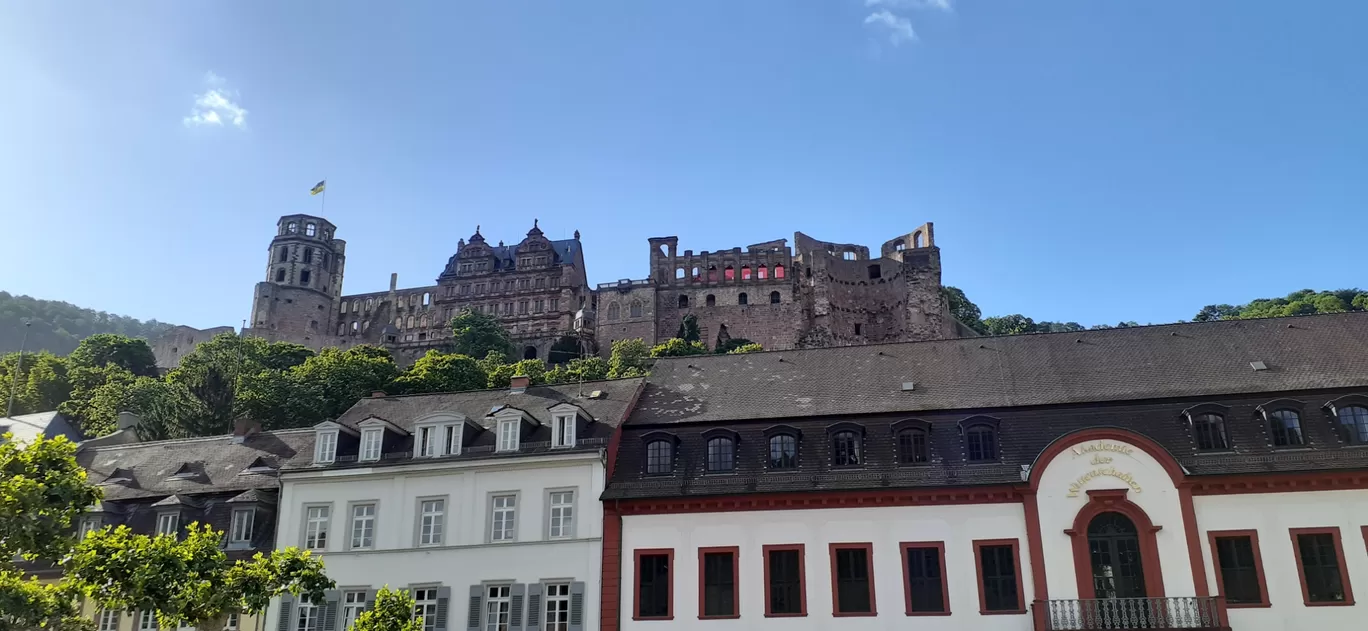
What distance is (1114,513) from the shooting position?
28.5 meters

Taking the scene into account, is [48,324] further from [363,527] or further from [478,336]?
[363,527]

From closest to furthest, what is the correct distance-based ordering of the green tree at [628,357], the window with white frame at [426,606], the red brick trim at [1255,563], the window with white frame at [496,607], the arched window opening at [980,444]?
the red brick trim at [1255,563] → the arched window opening at [980,444] → the window with white frame at [496,607] → the window with white frame at [426,606] → the green tree at [628,357]

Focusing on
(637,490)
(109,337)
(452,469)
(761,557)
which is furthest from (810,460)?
(109,337)

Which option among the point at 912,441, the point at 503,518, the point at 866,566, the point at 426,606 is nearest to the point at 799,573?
the point at 866,566

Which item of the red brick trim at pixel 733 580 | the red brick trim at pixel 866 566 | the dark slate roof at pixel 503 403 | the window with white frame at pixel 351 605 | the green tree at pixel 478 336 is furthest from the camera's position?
the green tree at pixel 478 336

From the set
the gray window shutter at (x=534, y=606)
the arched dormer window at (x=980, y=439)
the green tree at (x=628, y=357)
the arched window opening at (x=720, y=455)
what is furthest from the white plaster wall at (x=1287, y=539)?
the green tree at (x=628, y=357)

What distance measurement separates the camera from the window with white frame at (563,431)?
3281 centimetres

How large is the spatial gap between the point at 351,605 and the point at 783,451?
46.5 feet

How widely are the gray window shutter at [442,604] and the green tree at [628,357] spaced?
54548 mm

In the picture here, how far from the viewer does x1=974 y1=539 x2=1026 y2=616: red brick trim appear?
2791cm

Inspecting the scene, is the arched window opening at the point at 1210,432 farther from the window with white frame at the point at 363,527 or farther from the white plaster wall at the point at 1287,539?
the window with white frame at the point at 363,527

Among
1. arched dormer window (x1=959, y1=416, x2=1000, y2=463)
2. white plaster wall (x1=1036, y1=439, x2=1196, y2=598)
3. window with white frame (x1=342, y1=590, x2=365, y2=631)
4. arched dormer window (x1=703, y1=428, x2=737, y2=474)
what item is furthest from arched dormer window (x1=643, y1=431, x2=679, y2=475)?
white plaster wall (x1=1036, y1=439, x2=1196, y2=598)

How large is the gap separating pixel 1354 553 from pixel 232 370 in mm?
73581

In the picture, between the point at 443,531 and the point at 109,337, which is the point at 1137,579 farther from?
the point at 109,337
